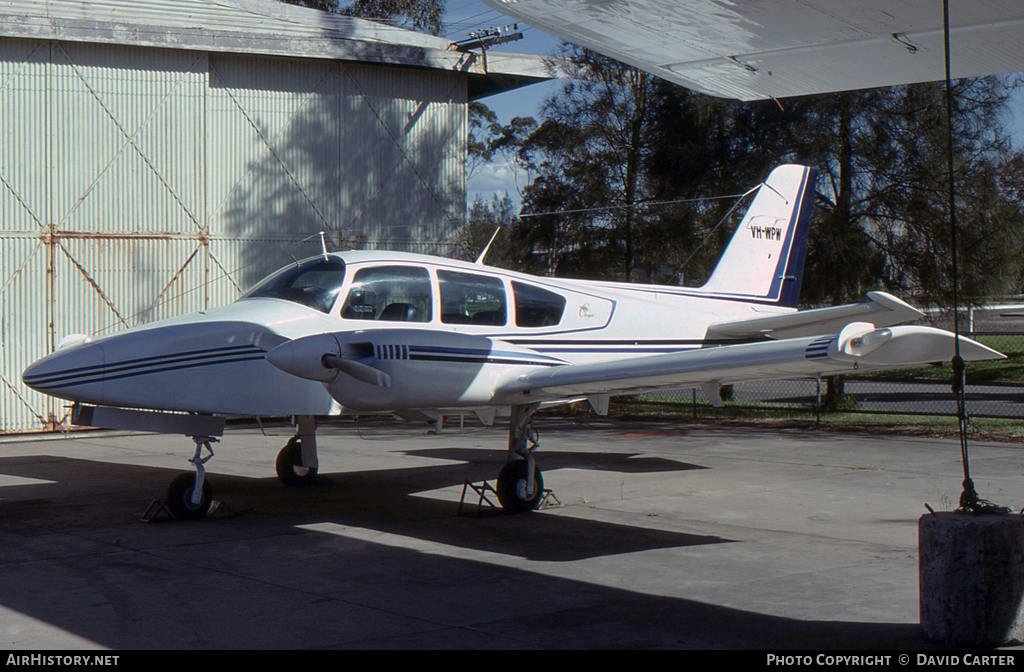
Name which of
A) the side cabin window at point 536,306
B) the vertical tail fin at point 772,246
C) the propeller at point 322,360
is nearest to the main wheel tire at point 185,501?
the propeller at point 322,360

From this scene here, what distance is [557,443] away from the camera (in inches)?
631

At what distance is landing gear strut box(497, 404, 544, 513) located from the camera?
9.59 m

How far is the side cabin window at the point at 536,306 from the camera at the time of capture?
Result: 993 centimetres

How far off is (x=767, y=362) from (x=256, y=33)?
16.7 meters

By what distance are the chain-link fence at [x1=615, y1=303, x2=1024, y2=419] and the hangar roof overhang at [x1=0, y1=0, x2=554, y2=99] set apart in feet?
28.5

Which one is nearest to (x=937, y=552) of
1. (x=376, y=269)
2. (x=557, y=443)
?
(x=376, y=269)

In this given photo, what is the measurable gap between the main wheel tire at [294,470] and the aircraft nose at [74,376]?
3349mm

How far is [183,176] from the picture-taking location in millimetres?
19344

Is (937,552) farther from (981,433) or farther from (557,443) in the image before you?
(981,433)

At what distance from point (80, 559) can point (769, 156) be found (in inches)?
613

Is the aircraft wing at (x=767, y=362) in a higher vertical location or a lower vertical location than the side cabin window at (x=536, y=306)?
lower

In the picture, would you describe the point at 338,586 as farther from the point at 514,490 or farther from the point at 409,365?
the point at 514,490

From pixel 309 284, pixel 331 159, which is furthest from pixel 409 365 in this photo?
pixel 331 159

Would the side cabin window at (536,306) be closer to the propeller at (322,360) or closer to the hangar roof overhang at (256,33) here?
the propeller at (322,360)
